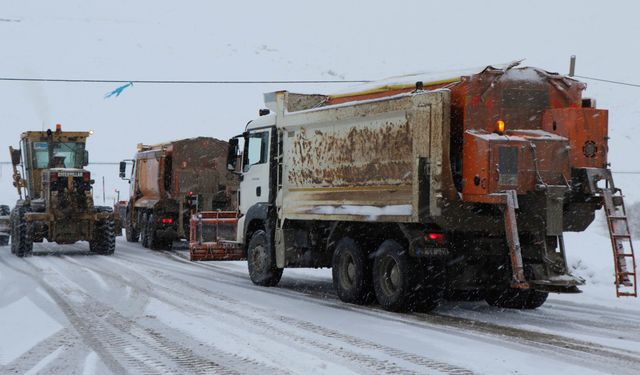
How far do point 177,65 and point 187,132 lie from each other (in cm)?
1205

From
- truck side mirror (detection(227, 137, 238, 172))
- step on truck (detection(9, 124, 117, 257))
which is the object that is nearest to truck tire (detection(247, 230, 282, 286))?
truck side mirror (detection(227, 137, 238, 172))

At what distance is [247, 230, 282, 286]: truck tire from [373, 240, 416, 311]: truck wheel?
300 centimetres

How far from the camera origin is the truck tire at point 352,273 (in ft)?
40.3

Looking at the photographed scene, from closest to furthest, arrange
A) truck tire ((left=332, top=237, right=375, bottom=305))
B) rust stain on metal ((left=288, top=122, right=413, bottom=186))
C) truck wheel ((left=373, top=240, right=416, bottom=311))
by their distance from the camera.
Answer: truck wheel ((left=373, top=240, right=416, bottom=311)) → rust stain on metal ((left=288, top=122, right=413, bottom=186)) → truck tire ((left=332, top=237, right=375, bottom=305))

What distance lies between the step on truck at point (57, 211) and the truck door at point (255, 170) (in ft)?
24.6

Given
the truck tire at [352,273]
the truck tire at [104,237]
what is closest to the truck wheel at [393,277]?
the truck tire at [352,273]

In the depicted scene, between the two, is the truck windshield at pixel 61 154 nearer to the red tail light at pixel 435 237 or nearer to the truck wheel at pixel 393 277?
the truck wheel at pixel 393 277

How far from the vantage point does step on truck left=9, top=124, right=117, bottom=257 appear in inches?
854

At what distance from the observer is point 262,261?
14.9 meters

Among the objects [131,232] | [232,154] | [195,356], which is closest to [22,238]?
[131,232]

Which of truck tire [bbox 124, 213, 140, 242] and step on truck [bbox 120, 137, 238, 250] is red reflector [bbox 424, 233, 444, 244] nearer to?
step on truck [bbox 120, 137, 238, 250]

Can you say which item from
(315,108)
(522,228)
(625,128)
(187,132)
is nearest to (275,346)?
(522,228)

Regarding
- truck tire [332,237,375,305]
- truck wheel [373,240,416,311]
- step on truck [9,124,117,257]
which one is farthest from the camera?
step on truck [9,124,117,257]

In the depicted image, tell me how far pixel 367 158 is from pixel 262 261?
362 centimetres
